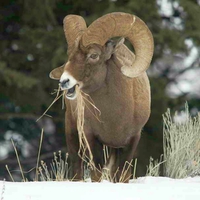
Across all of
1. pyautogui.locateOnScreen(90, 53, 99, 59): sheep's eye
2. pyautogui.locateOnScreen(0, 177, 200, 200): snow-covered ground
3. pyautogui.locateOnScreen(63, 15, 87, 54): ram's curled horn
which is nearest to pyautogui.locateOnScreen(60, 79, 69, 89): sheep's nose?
pyautogui.locateOnScreen(90, 53, 99, 59): sheep's eye

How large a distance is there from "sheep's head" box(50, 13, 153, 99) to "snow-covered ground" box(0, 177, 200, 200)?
1.27m

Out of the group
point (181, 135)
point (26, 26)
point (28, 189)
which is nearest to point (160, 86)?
point (26, 26)

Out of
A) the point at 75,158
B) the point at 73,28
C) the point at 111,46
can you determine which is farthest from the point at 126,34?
the point at 75,158

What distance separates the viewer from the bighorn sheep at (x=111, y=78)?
7871mm

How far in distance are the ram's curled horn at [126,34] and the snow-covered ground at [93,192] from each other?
1530 millimetres

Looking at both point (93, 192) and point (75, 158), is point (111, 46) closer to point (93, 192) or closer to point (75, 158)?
point (75, 158)

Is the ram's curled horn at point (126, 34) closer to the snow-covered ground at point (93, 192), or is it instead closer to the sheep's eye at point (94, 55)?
the sheep's eye at point (94, 55)

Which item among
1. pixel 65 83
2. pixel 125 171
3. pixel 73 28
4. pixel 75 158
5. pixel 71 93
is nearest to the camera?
pixel 65 83

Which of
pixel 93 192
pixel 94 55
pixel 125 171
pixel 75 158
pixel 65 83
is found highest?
pixel 94 55

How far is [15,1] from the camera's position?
19297 mm

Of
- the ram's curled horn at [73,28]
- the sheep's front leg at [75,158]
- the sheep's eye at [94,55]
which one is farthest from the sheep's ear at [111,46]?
the sheep's front leg at [75,158]

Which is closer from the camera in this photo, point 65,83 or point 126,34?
point 65,83

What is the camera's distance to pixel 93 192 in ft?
20.9

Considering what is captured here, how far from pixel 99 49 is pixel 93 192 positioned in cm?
203
